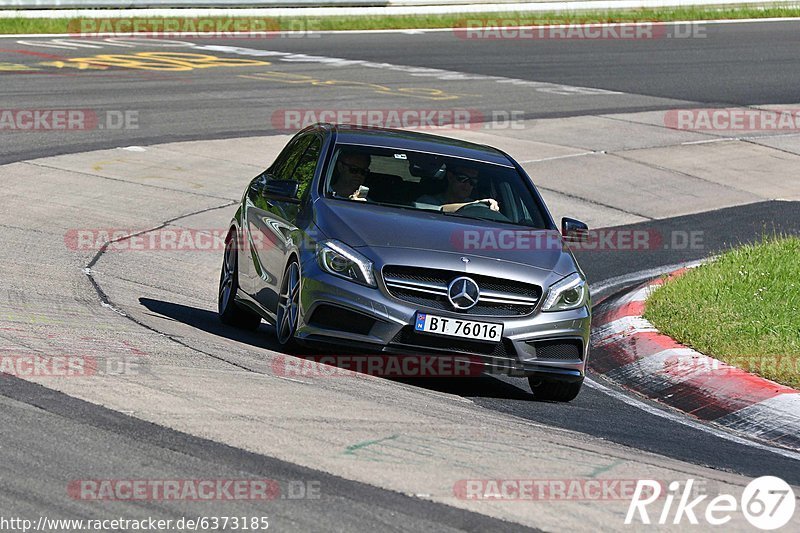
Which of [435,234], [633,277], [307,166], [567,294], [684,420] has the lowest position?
[633,277]

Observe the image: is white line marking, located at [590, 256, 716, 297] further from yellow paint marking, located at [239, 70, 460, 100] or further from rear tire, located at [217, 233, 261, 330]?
yellow paint marking, located at [239, 70, 460, 100]

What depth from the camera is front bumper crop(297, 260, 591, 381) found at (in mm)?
8258

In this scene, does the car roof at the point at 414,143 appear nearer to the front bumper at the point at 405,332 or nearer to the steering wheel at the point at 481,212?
the steering wheel at the point at 481,212

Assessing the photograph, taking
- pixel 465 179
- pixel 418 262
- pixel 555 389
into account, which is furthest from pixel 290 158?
pixel 555 389

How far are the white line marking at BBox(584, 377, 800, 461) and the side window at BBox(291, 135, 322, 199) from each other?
2348 mm

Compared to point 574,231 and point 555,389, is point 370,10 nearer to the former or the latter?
point 574,231

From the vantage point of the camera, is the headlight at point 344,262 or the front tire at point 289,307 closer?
the headlight at point 344,262

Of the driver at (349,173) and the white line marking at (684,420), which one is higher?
the driver at (349,173)

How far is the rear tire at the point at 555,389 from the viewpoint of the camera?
28.9 feet

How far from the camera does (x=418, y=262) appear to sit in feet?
27.5

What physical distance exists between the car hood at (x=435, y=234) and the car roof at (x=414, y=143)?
2.58ft

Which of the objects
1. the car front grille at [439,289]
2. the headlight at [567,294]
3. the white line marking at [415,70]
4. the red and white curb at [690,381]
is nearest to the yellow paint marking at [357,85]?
the white line marking at [415,70]

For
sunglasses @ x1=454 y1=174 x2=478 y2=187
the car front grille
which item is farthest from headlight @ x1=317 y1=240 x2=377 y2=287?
sunglasses @ x1=454 y1=174 x2=478 y2=187

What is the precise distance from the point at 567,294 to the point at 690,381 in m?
1.16
